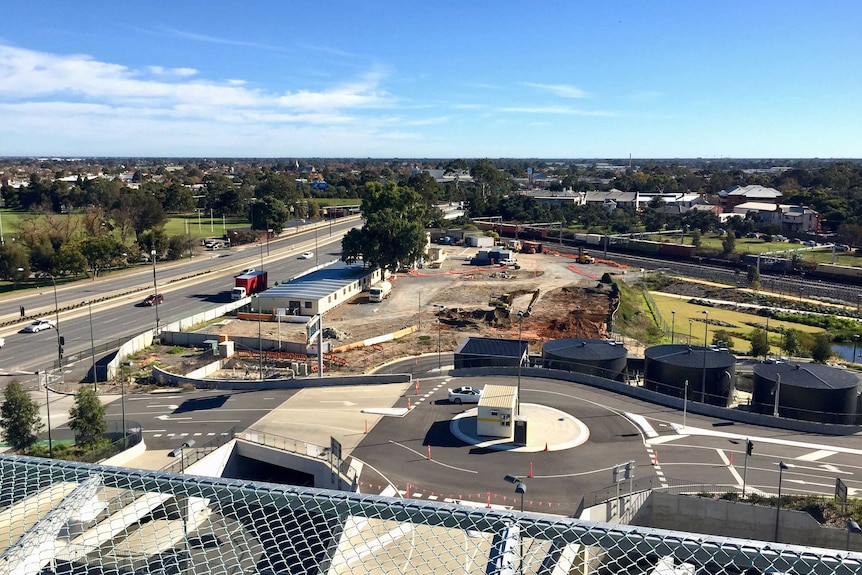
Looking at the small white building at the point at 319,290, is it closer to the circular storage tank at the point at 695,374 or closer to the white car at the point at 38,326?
the white car at the point at 38,326

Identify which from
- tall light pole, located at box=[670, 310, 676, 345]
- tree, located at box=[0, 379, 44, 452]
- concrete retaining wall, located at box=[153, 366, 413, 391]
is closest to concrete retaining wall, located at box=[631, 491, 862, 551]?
concrete retaining wall, located at box=[153, 366, 413, 391]

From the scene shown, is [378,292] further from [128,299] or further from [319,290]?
[128,299]

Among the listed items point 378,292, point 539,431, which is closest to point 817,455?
point 539,431

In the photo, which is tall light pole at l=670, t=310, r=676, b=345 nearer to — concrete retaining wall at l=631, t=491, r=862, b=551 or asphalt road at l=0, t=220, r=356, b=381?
concrete retaining wall at l=631, t=491, r=862, b=551

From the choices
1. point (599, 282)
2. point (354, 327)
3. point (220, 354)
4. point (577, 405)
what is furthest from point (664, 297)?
point (220, 354)

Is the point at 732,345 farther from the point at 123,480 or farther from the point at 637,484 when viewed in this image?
the point at 123,480

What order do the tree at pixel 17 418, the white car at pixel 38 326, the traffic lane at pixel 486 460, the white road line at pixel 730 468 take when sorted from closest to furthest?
1. the traffic lane at pixel 486 460
2. the white road line at pixel 730 468
3. the tree at pixel 17 418
4. the white car at pixel 38 326

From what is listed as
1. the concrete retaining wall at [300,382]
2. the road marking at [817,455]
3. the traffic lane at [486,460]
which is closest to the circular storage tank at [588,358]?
the traffic lane at [486,460]
